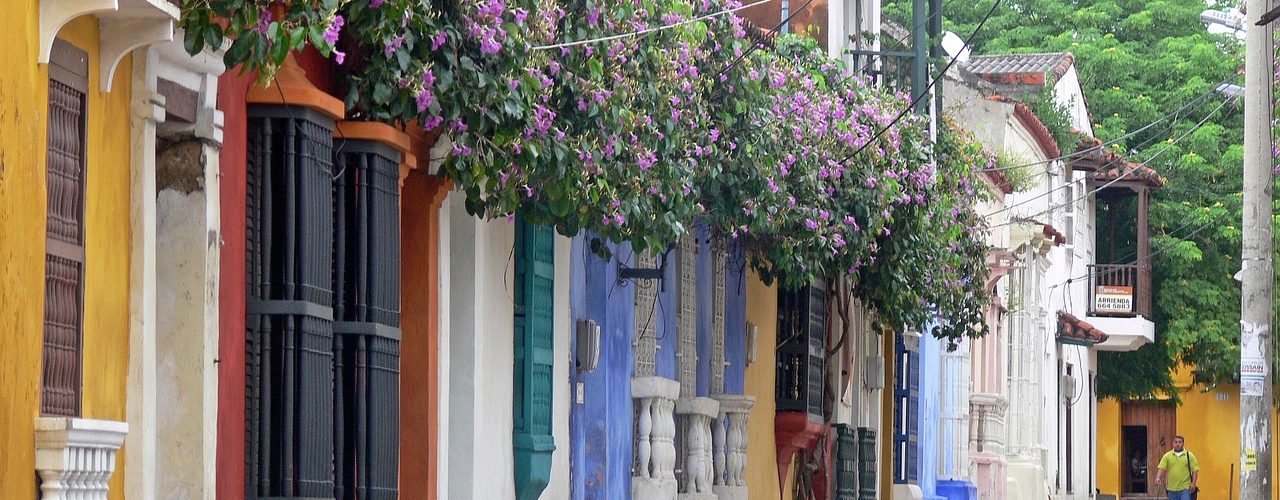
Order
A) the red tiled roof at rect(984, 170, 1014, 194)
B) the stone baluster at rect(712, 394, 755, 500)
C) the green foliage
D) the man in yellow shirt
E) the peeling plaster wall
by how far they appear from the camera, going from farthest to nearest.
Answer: the green foliage < the man in yellow shirt < the red tiled roof at rect(984, 170, 1014, 194) < the stone baluster at rect(712, 394, 755, 500) < the peeling plaster wall

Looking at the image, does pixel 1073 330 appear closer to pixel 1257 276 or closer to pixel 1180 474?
pixel 1180 474

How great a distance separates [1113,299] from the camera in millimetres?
40781

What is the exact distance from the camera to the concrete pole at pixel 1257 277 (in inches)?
686

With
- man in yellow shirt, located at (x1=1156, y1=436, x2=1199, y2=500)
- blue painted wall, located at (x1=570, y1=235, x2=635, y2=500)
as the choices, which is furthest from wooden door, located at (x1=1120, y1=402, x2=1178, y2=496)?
blue painted wall, located at (x1=570, y1=235, x2=635, y2=500)

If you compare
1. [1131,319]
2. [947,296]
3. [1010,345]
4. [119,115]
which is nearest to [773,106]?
[947,296]

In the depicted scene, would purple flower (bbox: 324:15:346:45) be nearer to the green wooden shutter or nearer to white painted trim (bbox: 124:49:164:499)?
white painted trim (bbox: 124:49:164:499)

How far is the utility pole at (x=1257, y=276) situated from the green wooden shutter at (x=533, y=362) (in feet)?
20.2

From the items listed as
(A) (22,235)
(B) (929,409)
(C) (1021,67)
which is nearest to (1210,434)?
(C) (1021,67)

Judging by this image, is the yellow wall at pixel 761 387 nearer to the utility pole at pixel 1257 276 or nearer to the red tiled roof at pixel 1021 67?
the utility pole at pixel 1257 276

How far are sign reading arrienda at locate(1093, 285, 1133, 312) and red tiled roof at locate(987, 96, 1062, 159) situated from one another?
4.86 metres

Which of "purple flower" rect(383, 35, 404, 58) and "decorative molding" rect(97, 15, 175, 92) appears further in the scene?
"purple flower" rect(383, 35, 404, 58)

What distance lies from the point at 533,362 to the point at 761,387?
20.0ft

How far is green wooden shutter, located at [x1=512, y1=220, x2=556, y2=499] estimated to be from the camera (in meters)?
13.5

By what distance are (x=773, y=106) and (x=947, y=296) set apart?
5.81 m
